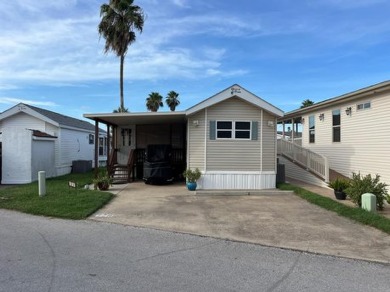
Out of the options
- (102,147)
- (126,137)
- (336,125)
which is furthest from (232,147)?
(102,147)

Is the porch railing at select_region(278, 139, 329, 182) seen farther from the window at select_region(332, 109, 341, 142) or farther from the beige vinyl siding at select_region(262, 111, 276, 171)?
the beige vinyl siding at select_region(262, 111, 276, 171)

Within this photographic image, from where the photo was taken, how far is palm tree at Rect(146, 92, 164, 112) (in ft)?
157

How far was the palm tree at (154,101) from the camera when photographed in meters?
48.0

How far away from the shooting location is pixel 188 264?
5480mm

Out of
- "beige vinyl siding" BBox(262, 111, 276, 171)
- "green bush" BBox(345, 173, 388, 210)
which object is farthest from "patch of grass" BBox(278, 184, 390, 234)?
"beige vinyl siding" BBox(262, 111, 276, 171)

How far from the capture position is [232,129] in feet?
47.2

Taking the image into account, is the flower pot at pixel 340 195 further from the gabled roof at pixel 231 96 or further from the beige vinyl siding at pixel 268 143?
the gabled roof at pixel 231 96

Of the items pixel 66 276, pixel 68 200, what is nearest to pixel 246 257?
pixel 66 276

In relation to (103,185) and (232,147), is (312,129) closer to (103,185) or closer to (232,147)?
(232,147)

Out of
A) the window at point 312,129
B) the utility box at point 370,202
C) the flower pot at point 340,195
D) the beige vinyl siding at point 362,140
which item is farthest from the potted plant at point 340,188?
the window at point 312,129

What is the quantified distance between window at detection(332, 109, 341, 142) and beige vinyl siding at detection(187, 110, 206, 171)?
609cm

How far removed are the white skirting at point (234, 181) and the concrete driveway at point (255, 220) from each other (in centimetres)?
144

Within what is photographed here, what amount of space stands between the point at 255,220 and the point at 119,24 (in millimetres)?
20225

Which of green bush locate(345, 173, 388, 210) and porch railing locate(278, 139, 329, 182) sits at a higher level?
porch railing locate(278, 139, 329, 182)
